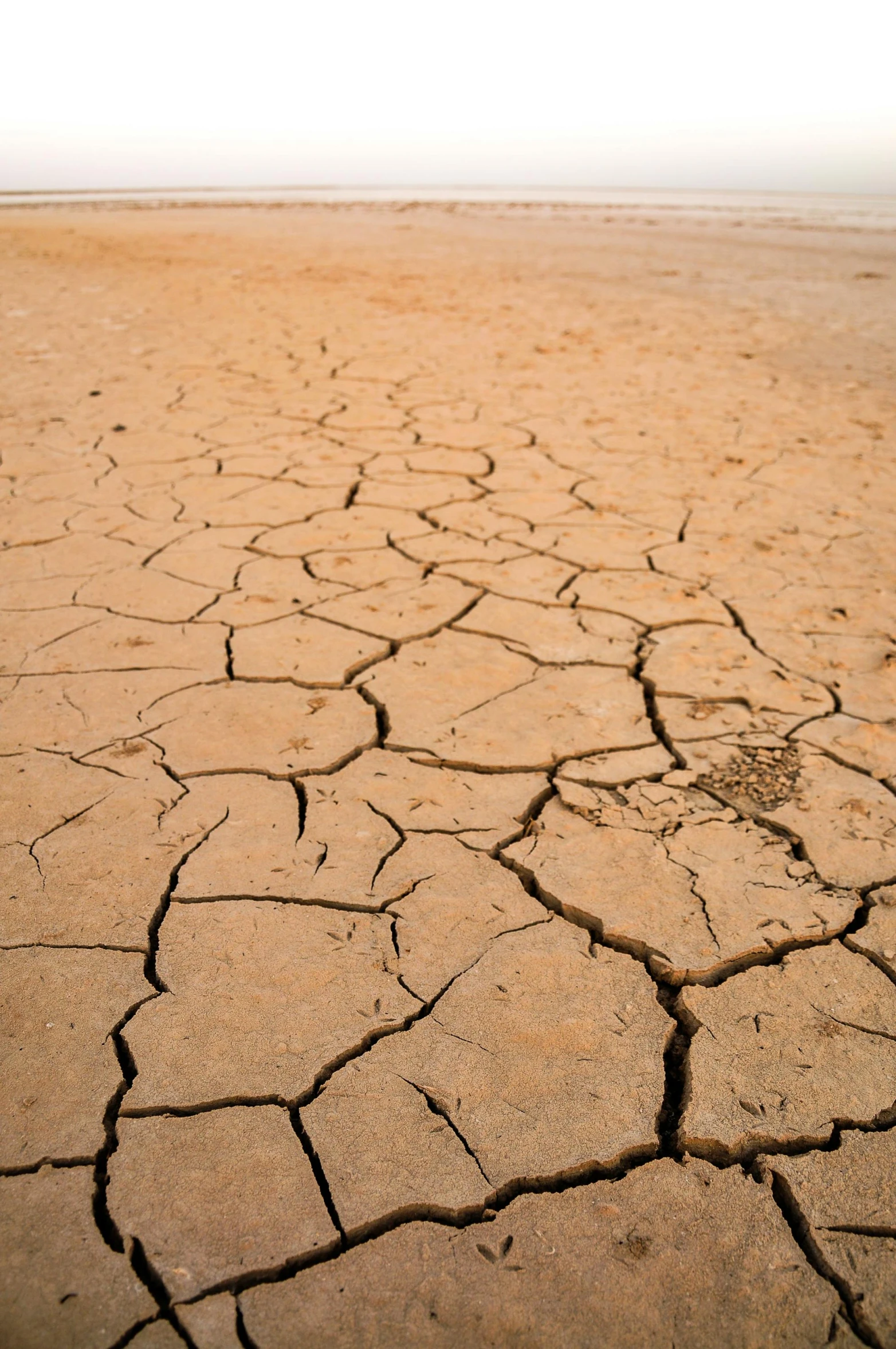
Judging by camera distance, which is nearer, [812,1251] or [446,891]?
[812,1251]

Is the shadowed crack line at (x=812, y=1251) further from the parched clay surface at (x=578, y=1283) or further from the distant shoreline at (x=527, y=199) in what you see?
the distant shoreline at (x=527, y=199)

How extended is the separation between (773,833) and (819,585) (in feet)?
3.78

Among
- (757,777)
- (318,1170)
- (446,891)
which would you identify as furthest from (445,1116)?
(757,777)

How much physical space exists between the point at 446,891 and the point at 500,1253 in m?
0.58

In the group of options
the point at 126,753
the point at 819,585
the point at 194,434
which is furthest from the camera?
the point at 194,434

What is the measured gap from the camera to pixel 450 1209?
105 cm

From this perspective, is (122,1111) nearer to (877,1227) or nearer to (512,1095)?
(512,1095)

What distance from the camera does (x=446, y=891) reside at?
4.94 ft

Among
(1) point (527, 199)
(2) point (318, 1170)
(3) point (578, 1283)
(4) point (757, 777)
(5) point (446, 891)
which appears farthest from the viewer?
(1) point (527, 199)

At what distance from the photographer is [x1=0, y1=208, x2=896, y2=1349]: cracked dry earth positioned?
1002 mm

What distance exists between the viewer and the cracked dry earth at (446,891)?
3.29 feet

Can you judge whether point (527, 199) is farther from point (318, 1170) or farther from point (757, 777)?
point (318, 1170)

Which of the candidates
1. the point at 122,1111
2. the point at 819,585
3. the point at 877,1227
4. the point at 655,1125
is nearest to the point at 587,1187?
the point at 655,1125

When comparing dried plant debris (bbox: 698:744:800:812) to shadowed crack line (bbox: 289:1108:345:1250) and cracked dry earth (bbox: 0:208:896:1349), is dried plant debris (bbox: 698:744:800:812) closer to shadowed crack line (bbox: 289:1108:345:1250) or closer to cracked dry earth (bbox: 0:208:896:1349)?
cracked dry earth (bbox: 0:208:896:1349)
